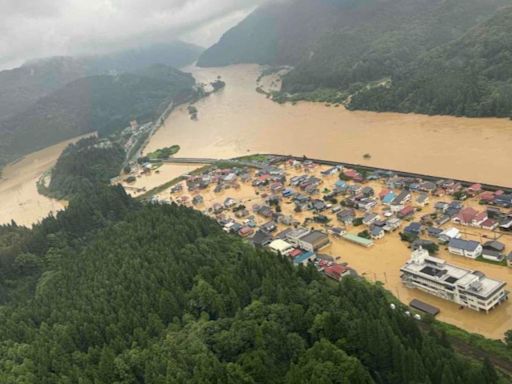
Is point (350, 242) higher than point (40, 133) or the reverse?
the reverse

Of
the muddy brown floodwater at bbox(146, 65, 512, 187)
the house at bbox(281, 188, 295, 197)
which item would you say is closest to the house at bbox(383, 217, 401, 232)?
the muddy brown floodwater at bbox(146, 65, 512, 187)

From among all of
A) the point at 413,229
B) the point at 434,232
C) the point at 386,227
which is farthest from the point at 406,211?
the point at 434,232

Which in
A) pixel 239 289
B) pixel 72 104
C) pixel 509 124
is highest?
pixel 72 104

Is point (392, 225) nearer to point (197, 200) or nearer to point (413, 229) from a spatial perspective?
point (413, 229)

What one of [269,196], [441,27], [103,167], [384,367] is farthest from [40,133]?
[384,367]

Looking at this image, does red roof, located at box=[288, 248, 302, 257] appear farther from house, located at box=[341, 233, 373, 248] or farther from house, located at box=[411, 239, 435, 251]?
house, located at box=[411, 239, 435, 251]

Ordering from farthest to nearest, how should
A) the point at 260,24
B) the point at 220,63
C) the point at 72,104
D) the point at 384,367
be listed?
the point at 220,63 < the point at 260,24 < the point at 72,104 < the point at 384,367

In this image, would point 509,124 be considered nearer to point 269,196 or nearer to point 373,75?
point 269,196
